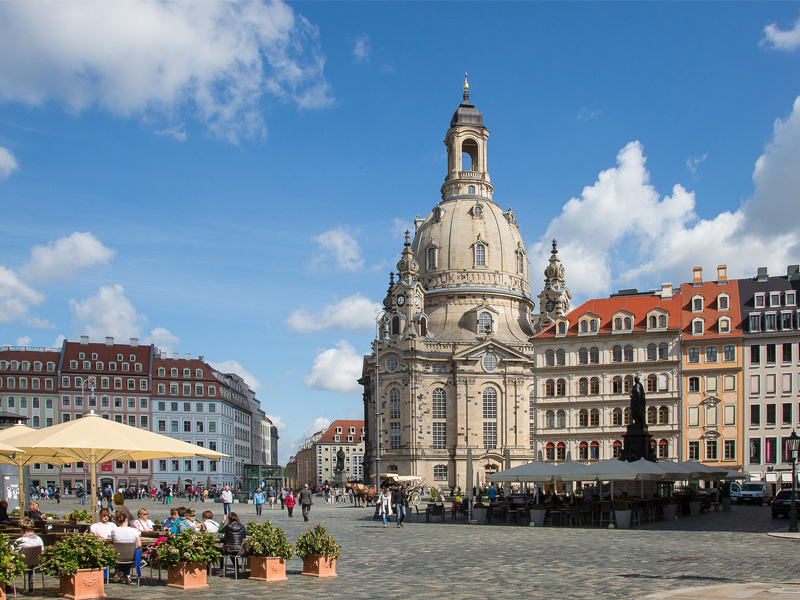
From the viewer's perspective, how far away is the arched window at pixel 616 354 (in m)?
76.0

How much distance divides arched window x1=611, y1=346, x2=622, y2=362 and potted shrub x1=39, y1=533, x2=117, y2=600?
62.8 m

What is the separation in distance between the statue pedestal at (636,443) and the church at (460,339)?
2070 inches

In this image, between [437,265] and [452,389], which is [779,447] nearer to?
[452,389]

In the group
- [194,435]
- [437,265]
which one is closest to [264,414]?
[194,435]

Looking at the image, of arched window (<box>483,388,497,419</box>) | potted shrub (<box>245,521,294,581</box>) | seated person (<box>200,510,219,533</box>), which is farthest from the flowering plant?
arched window (<box>483,388,497,419</box>)

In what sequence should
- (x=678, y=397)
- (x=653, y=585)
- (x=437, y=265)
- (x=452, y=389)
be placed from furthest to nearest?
(x=437, y=265), (x=452, y=389), (x=678, y=397), (x=653, y=585)

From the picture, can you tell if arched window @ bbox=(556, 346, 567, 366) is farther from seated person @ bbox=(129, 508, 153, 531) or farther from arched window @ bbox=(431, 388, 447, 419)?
seated person @ bbox=(129, 508, 153, 531)

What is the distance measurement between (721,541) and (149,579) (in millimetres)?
17017

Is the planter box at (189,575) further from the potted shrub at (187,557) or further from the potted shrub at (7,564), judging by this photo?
the potted shrub at (7,564)

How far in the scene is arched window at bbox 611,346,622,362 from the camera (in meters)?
76.0

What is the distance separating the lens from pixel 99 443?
2128cm

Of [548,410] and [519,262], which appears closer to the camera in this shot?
[548,410]

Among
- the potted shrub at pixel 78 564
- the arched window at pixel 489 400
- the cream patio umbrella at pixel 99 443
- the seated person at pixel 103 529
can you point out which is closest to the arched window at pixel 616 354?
the arched window at pixel 489 400

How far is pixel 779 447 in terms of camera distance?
69.0 meters
